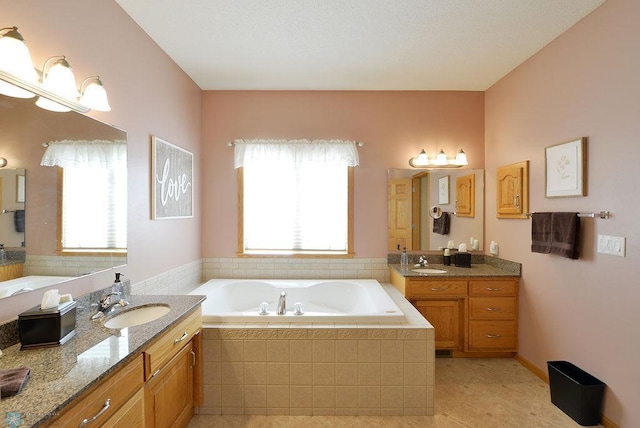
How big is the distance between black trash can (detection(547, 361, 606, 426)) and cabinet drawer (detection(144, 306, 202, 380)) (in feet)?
8.21

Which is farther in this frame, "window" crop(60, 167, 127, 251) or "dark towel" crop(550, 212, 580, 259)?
"dark towel" crop(550, 212, 580, 259)

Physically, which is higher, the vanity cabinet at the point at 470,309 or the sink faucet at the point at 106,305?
the sink faucet at the point at 106,305

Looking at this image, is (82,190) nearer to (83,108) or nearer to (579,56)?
(83,108)

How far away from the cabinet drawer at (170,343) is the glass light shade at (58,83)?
125cm

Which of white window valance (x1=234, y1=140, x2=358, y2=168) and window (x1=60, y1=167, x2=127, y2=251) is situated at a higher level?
white window valance (x1=234, y1=140, x2=358, y2=168)

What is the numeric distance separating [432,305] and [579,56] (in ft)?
7.30

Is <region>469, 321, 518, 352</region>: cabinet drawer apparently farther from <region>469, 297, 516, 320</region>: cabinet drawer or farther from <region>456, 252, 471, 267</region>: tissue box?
<region>456, 252, 471, 267</region>: tissue box

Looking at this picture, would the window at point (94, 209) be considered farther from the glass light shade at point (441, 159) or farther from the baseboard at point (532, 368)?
the baseboard at point (532, 368)

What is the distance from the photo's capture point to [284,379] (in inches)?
84.4

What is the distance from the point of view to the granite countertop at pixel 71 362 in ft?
2.99

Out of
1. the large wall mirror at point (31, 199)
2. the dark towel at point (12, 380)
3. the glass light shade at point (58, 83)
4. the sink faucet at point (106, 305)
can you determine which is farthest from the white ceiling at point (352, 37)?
the dark towel at point (12, 380)

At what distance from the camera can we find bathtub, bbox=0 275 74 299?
1351 millimetres

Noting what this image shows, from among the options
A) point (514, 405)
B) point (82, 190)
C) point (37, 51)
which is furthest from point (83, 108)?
point (514, 405)

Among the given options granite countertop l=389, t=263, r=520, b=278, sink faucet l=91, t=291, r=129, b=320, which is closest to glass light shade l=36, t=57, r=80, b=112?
sink faucet l=91, t=291, r=129, b=320
